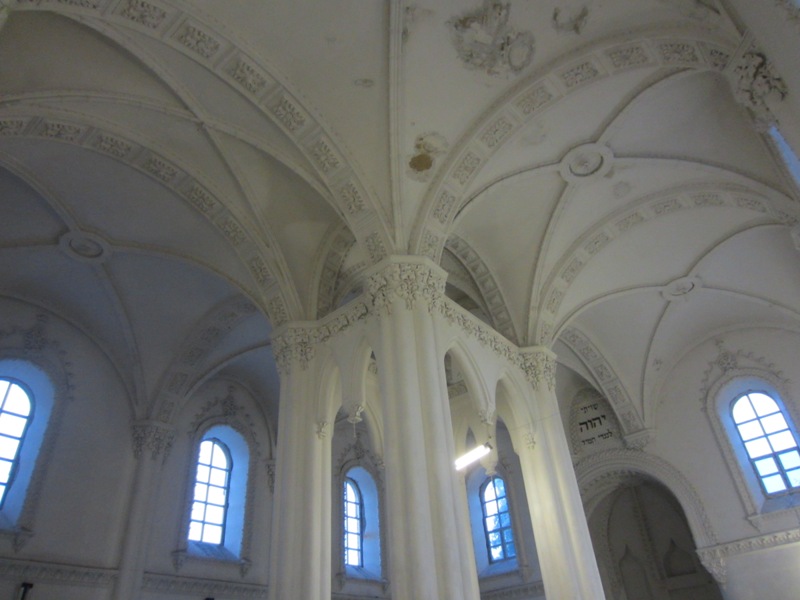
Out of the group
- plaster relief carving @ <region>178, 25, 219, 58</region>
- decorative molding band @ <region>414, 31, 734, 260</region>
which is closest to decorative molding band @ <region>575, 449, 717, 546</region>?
decorative molding band @ <region>414, 31, 734, 260</region>

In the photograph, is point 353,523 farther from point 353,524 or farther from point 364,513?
point 364,513

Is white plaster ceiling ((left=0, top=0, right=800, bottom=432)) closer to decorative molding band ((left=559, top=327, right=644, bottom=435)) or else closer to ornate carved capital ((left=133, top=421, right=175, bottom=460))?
ornate carved capital ((left=133, top=421, right=175, bottom=460))

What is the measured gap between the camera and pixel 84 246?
12195mm

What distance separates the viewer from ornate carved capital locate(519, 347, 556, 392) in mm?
11891

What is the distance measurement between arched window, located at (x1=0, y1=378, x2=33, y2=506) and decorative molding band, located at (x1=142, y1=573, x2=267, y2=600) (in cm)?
343

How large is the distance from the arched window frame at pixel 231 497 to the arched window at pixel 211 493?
0.08 meters

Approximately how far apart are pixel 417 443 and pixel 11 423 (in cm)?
938

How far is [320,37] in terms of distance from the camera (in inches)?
350

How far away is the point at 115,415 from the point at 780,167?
1433 centimetres

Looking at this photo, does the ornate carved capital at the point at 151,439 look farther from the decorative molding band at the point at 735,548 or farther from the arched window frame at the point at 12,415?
the decorative molding band at the point at 735,548

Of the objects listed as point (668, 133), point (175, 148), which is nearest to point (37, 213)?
point (175, 148)

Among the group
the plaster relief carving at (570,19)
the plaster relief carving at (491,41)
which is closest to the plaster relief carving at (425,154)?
the plaster relief carving at (491,41)

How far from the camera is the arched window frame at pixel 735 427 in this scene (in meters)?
14.3

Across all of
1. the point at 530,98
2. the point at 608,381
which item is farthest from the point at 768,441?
the point at 530,98
